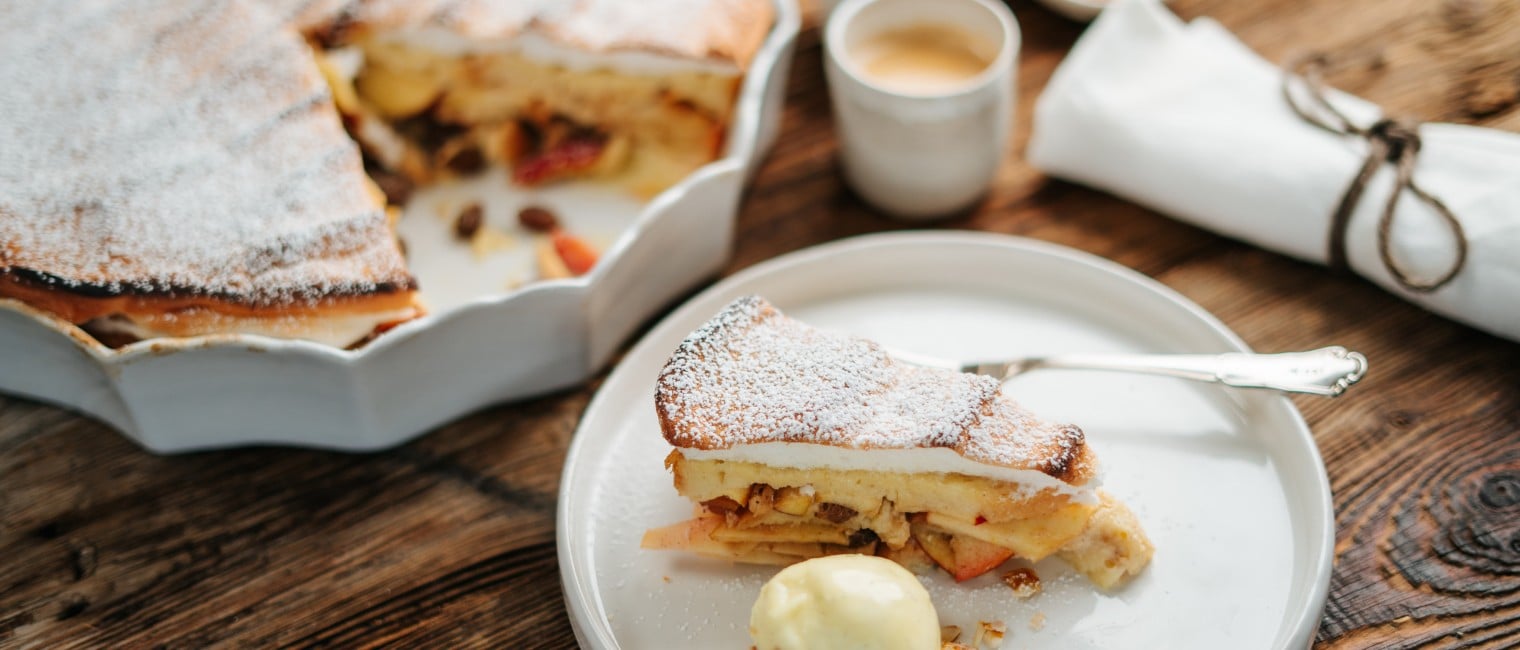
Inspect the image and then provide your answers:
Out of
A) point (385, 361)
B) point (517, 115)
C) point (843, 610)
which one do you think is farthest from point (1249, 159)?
point (385, 361)

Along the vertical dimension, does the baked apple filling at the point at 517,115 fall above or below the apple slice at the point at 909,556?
Result: above

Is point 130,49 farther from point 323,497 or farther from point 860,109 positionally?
point 860,109

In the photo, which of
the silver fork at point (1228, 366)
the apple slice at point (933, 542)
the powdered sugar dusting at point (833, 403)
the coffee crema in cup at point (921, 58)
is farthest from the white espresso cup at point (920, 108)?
the apple slice at point (933, 542)

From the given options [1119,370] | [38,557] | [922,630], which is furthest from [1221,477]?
[38,557]

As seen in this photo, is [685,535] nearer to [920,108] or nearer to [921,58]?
[920,108]

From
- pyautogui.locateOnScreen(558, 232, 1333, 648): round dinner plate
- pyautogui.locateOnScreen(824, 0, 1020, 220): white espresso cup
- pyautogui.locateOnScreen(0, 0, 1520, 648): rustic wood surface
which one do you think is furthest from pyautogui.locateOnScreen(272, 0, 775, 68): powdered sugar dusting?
pyautogui.locateOnScreen(558, 232, 1333, 648): round dinner plate

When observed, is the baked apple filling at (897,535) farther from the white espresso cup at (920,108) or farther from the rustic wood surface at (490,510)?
the white espresso cup at (920,108)
